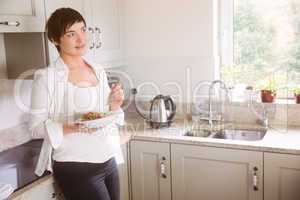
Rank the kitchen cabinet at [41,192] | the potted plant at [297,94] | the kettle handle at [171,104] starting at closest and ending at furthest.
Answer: the kitchen cabinet at [41,192] → the potted plant at [297,94] → the kettle handle at [171,104]

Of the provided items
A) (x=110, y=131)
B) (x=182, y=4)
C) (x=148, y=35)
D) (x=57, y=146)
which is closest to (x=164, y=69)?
(x=148, y=35)

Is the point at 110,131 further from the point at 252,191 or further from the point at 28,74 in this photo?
the point at 252,191

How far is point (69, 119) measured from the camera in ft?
5.61

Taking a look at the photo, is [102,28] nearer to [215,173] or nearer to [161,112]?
[161,112]

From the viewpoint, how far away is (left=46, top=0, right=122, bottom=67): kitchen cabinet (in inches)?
86.4

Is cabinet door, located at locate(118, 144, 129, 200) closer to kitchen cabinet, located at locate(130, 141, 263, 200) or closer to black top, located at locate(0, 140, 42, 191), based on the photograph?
kitchen cabinet, located at locate(130, 141, 263, 200)

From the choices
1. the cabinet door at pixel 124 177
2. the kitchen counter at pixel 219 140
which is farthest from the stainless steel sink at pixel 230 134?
the cabinet door at pixel 124 177

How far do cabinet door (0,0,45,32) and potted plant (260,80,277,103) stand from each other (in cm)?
154

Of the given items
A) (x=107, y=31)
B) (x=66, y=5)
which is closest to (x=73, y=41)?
(x=66, y=5)

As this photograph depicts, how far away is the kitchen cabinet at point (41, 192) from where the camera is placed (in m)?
1.52

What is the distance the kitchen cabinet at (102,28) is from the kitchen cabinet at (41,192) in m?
0.66

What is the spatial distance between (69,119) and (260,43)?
157 cm

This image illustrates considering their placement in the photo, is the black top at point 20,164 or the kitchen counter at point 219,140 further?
the kitchen counter at point 219,140

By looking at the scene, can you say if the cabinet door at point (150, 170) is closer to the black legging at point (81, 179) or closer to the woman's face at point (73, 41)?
the black legging at point (81, 179)
